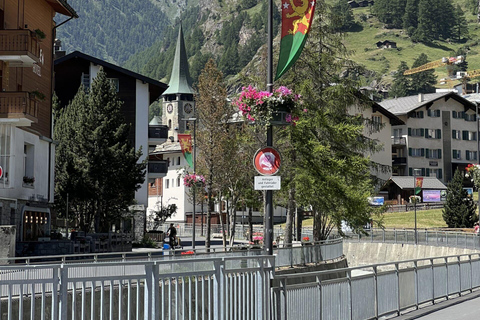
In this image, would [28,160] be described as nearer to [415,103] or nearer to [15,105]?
[15,105]

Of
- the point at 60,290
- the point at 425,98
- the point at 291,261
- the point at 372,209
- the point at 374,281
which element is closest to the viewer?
the point at 60,290

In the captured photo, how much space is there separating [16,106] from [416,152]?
78752 millimetres

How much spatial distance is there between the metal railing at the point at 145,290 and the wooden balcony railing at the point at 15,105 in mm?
21126

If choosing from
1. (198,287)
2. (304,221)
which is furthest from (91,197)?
(304,221)

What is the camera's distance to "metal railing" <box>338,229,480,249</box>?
152 feet

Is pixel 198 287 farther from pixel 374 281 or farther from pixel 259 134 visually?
pixel 259 134

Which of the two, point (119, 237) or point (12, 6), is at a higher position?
point (12, 6)

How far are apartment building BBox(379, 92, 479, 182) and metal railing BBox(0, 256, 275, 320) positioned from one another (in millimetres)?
91314

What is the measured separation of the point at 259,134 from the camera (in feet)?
114

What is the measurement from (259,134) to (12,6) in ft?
39.6

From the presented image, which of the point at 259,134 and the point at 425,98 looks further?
the point at 425,98

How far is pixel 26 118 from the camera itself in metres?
32.5

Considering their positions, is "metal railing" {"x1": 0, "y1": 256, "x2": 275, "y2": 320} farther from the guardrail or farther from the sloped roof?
the sloped roof

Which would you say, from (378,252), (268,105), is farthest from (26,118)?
(378,252)
